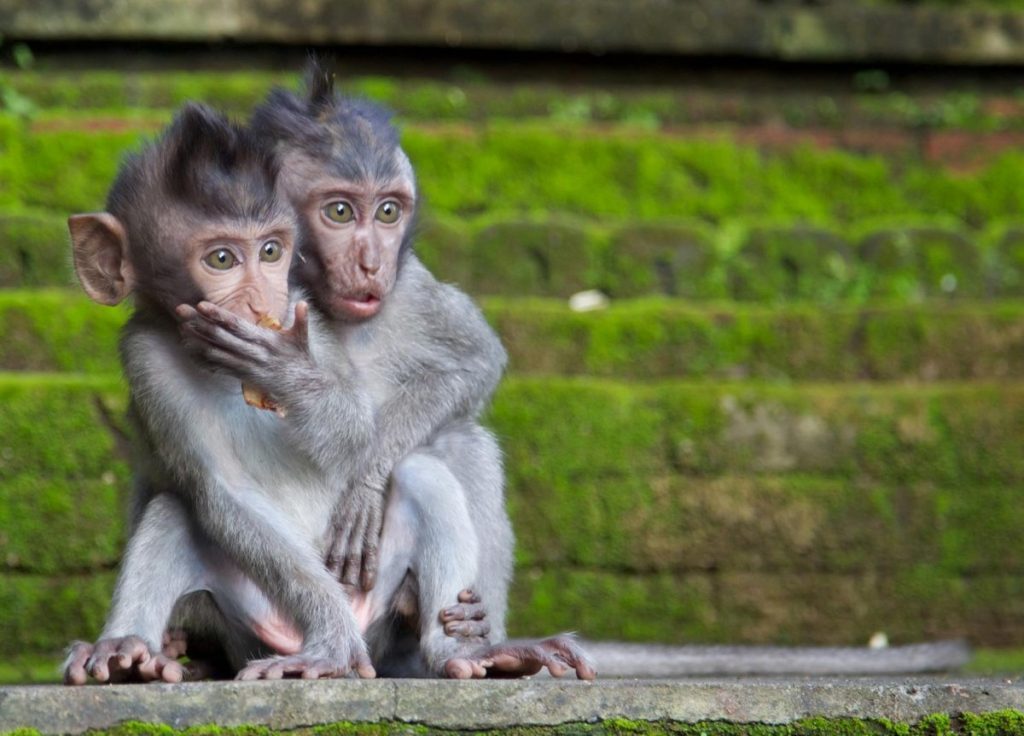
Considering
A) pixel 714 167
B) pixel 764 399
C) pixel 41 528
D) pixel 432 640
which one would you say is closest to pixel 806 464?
pixel 764 399

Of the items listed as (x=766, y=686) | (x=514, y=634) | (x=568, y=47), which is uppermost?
(x=568, y=47)

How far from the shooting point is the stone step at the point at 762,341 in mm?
7547

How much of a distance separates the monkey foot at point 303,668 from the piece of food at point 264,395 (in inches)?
29.9

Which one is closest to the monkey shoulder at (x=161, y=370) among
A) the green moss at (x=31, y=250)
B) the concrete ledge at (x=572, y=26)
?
the green moss at (x=31, y=250)

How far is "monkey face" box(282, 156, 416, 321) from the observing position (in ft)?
17.3

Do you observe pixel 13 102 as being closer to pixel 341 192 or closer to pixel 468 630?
pixel 341 192

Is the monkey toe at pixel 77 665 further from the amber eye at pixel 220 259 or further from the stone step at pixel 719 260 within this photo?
the stone step at pixel 719 260

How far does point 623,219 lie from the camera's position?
8609 millimetres

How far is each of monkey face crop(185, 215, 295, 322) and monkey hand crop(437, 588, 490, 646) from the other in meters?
1.08

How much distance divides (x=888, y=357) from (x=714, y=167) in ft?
5.35

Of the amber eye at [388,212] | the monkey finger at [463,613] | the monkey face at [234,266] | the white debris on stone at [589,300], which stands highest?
the white debris on stone at [589,300]

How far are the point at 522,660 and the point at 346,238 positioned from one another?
5.10 feet

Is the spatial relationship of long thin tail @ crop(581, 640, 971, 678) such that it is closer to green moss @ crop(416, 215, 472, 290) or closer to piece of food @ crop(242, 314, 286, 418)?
piece of food @ crop(242, 314, 286, 418)

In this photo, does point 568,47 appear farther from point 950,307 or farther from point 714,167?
point 950,307
